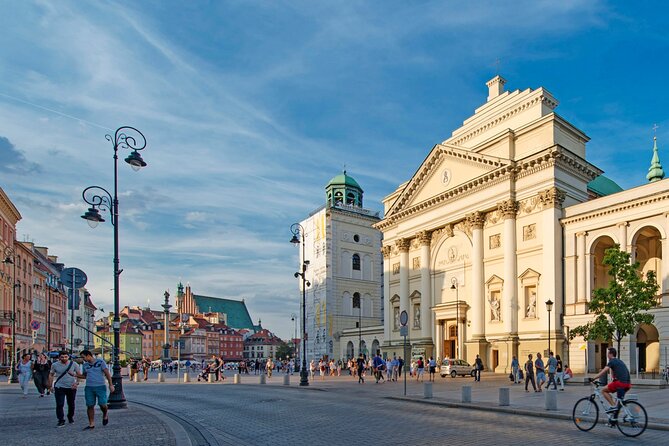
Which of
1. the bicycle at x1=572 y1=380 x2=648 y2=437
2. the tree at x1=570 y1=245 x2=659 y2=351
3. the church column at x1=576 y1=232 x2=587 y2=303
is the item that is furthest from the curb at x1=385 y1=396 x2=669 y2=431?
the church column at x1=576 y1=232 x2=587 y2=303

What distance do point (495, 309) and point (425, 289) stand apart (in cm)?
880

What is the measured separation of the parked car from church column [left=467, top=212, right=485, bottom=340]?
4.58 m

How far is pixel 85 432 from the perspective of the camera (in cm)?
1262

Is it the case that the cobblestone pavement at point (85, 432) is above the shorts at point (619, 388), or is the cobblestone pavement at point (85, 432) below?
below

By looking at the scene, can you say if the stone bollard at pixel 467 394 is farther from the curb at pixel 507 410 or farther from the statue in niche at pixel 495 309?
the statue in niche at pixel 495 309

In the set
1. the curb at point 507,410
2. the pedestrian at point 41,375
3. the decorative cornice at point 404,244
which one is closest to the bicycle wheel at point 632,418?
the curb at point 507,410

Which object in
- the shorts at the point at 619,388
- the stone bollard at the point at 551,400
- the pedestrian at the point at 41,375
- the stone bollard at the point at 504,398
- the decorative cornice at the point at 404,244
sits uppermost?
the decorative cornice at the point at 404,244

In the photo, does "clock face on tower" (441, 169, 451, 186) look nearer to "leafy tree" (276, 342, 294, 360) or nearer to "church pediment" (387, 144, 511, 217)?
"church pediment" (387, 144, 511, 217)

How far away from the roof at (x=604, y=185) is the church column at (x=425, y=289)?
17558 mm

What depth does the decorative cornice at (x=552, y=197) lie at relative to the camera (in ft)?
135

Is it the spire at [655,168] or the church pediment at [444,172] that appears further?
the spire at [655,168]

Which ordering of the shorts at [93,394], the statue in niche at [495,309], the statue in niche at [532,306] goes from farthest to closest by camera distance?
the statue in niche at [495,309], the statue in niche at [532,306], the shorts at [93,394]

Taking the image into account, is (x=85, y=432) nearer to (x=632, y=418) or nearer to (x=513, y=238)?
(x=632, y=418)

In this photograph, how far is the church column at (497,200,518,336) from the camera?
144 feet
